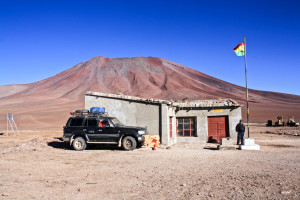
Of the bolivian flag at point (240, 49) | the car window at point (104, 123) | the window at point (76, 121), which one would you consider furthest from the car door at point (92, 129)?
the bolivian flag at point (240, 49)

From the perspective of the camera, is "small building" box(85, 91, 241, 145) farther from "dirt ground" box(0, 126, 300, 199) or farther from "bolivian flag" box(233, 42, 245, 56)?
"dirt ground" box(0, 126, 300, 199)

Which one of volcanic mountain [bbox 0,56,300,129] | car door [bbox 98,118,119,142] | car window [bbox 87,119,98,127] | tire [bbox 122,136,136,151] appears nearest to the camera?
tire [bbox 122,136,136,151]

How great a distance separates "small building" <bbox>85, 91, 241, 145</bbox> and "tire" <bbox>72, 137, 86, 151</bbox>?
3934mm

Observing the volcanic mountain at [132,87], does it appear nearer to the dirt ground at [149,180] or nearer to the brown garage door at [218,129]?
the brown garage door at [218,129]

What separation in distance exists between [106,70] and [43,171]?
445 ft

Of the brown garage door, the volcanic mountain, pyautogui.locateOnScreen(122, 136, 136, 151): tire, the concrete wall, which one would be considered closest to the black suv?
pyautogui.locateOnScreen(122, 136, 136, 151): tire

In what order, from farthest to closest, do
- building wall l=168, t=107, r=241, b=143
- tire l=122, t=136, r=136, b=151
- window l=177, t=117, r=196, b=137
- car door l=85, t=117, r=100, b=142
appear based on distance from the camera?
window l=177, t=117, r=196, b=137 < building wall l=168, t=107, r=241, b=143 < car door l=85, t=117, r=100, b=142 < tire l=122, t=136, r=136, b=151

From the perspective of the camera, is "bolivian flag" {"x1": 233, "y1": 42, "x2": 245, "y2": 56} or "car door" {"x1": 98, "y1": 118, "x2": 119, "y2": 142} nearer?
"car door" {"x1": 98, "y1": 118, "x2": 119, "y2": 142}

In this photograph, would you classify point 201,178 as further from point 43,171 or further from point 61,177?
point 43,171

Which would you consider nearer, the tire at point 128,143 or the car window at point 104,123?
the tire at point 128,143

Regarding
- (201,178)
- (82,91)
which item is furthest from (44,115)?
(201,178)

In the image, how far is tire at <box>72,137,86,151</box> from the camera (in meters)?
14.1

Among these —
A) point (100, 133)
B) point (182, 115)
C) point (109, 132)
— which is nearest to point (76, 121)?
point (100, 133)

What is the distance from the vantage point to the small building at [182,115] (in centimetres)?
1716
